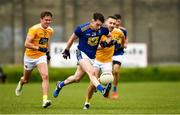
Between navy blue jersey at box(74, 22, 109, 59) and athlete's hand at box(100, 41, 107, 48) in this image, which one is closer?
navy blue jersey at box(74, 22, 109, 59)

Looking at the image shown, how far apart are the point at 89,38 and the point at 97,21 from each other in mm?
536

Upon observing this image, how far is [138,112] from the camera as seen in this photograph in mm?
15055

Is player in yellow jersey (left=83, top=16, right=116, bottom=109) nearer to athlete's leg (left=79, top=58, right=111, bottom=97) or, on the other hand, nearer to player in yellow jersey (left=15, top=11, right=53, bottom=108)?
athlete's leg (left=79, top=58, right=111, bottom=97)

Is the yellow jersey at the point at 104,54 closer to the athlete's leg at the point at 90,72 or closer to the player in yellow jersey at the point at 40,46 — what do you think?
the athlete's leg at the point at 90,72

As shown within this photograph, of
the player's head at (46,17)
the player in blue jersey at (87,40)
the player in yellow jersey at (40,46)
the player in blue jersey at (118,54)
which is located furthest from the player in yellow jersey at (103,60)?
the player in blue jersey at (118,54)

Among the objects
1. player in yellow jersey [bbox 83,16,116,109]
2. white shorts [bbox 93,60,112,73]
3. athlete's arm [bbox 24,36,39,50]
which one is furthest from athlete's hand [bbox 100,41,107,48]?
athlete's arm [bbox 24,36,39,50]

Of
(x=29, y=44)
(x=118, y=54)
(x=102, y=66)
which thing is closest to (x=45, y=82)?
(x=29, y=44)

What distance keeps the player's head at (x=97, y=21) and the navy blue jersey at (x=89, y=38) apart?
170mm

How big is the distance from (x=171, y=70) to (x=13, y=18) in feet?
56.2

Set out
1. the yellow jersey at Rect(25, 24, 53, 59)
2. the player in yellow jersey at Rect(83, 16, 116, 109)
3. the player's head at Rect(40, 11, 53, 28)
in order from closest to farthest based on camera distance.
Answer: the player in yellow jersey at Rect(83, 16, 116, 109) < the player's head at Rect(40, 11, 53, 28) < the yellow jersey at Rect(25, 24, 53, 59)

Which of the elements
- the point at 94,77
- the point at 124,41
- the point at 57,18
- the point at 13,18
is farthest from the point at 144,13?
the point at 94,77

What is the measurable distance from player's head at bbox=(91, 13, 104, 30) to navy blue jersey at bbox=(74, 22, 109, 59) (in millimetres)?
170

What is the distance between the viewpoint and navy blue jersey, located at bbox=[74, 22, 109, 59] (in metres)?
16.4

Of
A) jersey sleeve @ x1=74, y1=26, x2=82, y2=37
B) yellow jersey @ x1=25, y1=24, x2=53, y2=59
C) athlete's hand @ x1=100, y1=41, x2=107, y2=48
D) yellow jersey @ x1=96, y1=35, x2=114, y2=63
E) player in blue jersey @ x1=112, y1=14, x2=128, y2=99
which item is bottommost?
player in blue jersey @ x1=112, y1=14, x2=128, y2=99
